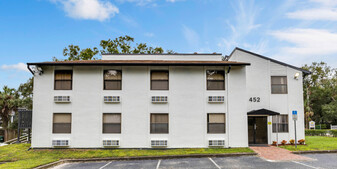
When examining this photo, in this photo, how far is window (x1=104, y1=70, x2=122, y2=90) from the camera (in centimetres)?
1502

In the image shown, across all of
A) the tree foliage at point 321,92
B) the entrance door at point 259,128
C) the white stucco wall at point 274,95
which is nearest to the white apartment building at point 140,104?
the entrance door at point 259,128

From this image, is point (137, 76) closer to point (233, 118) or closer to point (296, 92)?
point (233, 118)

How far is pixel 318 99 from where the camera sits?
3994 cm

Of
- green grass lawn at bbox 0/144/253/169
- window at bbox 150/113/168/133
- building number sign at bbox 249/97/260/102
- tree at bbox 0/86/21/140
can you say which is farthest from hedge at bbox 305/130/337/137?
tree at bbox 0/86/21/140

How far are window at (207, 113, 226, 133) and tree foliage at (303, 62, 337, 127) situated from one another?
94.4 feet

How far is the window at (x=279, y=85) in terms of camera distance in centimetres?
1684

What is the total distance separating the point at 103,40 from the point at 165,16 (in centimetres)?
1534

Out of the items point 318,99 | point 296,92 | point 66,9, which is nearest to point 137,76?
point 66,9

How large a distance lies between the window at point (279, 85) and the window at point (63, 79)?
48.0ft

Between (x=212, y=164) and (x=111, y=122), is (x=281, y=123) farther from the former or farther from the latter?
(x=111, y=122)

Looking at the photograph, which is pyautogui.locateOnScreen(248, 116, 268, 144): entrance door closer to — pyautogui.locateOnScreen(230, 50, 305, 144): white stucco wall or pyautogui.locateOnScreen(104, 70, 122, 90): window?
pyautogui.locateOnScreen(230, 50, 305, 144): white stucco wall

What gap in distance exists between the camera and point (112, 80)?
49.4 feet

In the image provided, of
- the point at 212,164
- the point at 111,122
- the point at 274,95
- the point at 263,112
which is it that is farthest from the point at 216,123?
the point at 111,122

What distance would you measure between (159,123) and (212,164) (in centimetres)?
505
